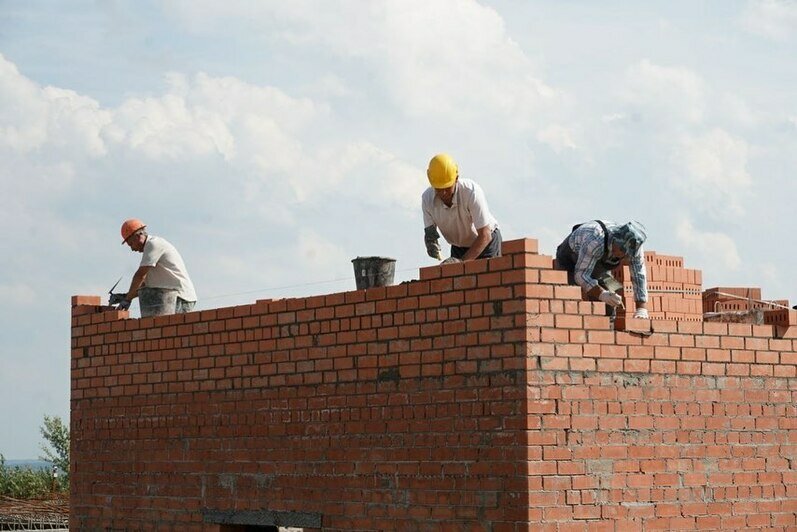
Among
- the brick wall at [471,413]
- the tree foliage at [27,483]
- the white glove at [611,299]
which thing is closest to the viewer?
the brick wall at [471,413]

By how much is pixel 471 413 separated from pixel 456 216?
1659mm

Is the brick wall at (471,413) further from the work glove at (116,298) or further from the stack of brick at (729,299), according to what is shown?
the stack of brick at (729,299)

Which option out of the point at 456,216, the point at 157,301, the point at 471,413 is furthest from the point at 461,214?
the point at 157,301

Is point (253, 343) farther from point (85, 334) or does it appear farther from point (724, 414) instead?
point (724, 414)

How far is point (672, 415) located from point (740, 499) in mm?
791

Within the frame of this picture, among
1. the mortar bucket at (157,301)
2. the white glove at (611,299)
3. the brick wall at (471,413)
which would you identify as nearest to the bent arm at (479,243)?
the brick wall at (471,413)

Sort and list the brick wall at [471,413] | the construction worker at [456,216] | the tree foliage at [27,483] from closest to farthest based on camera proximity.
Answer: the brick wall at [471,413] < the construction worker at [456,216] < the tree foliage at [27,483]

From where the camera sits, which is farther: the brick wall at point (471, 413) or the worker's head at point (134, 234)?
the worker's head at point (134, 234)

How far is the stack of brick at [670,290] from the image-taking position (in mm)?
9617

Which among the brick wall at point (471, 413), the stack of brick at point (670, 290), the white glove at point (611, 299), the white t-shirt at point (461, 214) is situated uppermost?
the white t-shirt at point (461, 214)

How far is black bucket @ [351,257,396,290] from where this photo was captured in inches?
356

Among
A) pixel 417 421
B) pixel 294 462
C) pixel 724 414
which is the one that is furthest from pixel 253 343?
pixel 724 414

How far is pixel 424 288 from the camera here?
27.1ft

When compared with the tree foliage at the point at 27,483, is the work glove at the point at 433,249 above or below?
above
